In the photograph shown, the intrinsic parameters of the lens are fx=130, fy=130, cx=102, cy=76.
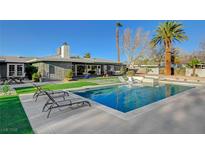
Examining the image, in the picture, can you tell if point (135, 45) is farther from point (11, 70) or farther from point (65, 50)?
point (11, 70)

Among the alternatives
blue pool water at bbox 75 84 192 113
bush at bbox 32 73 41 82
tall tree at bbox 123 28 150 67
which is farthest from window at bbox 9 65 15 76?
tall tree at bbox 123 28 150 67

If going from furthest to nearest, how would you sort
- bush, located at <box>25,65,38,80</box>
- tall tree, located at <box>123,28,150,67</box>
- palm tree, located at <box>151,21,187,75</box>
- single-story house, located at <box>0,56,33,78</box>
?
tall tree, located at <box>123,28,150,67</box> → palm tree, located at <box>151,21,187,75</box> → bush, located at <box>25,65,38,80</box> → single-story house, located at <box>0,56,33,78</box>

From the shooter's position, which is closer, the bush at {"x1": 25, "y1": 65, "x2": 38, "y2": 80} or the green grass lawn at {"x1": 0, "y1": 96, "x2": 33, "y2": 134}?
the green grass lawn at {"x1": 0, "y1": 96, "x2": 33, "y2": 134}

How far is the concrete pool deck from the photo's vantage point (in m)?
4.37

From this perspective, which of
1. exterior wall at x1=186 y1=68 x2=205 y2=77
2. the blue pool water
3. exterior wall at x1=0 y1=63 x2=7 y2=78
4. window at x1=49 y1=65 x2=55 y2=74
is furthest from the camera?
exterior wall at x1=186 y1=68 x2=205 y2=77

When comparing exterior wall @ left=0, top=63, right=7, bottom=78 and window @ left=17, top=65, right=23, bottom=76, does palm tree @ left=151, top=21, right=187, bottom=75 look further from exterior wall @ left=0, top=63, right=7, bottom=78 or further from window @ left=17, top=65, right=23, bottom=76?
exterior wall @ left=0, top=63, right=7, bottom=78

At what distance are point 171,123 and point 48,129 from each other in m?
4.44

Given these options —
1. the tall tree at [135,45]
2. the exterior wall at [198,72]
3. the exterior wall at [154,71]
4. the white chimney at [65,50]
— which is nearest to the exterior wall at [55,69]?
the white chimney at [65,50]

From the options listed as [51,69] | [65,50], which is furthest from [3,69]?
[65,50]

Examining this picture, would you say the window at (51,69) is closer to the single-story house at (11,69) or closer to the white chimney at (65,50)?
the single-story house at (11,69)

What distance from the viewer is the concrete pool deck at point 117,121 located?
437 centimetres
